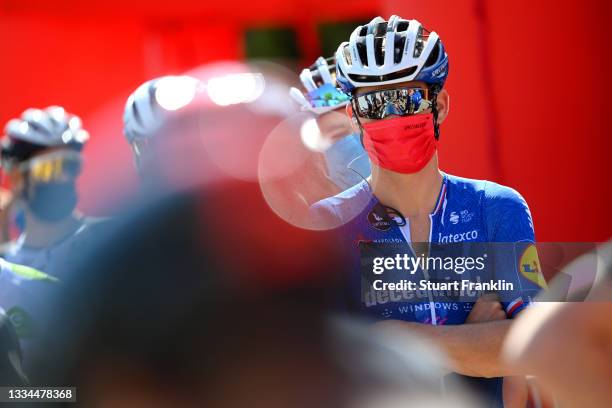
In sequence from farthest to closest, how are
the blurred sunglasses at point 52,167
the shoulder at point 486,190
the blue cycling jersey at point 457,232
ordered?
1. the blurred sunglasses at point 52,167
2. the shoulder at point 486,190
3. the blue cycling jersey at point 457,232

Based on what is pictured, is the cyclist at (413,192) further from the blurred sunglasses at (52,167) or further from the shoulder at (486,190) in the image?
the blurred sunglasses at (52,167)

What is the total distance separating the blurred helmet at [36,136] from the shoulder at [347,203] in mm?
1942

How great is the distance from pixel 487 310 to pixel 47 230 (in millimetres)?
2353

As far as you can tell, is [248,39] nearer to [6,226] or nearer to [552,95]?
[6,226]

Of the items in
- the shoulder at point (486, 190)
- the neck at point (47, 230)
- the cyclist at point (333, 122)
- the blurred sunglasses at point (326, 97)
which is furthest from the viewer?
the neck at point (47, 230)

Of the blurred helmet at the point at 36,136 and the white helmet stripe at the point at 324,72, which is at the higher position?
the white helmet stripe at the point at 324,72

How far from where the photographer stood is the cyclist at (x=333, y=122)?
294 centimetres

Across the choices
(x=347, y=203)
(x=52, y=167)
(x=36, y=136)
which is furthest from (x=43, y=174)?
(x=347, y=203)

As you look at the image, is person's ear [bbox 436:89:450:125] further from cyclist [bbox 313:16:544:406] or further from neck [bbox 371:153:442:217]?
neck [bbox 371:153:442:217]

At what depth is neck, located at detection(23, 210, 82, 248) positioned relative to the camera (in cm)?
392

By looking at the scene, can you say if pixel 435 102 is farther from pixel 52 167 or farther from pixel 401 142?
pixel 52 167

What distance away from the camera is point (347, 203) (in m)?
2.81

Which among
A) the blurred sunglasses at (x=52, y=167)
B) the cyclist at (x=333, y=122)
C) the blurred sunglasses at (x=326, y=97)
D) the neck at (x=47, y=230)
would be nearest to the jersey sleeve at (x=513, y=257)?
the cyclist at (x=333, y=122)

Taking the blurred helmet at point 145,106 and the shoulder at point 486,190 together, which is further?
the shoulder at point 486,190
